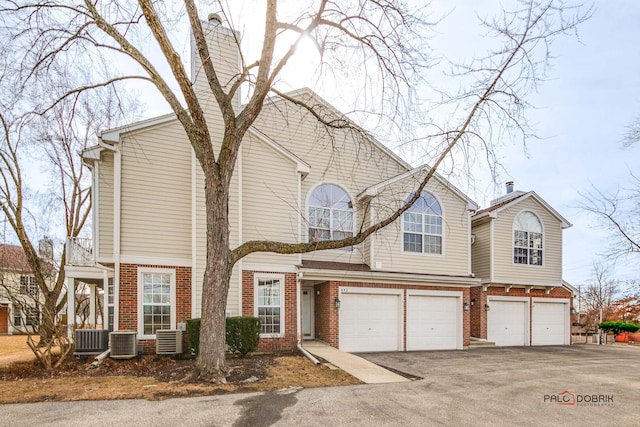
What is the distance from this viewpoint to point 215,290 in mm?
7770

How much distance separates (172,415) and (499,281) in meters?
13.7

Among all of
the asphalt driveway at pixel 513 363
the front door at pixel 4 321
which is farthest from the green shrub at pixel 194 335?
the front door at pixel 4 321

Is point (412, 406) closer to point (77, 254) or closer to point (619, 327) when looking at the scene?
point (77, 254)

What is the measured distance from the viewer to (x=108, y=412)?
5.86 metres

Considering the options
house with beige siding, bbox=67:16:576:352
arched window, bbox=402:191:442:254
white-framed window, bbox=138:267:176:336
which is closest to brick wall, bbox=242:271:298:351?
house with beige siding, bbox=67:16:576:352

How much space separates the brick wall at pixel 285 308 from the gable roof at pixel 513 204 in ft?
28.7

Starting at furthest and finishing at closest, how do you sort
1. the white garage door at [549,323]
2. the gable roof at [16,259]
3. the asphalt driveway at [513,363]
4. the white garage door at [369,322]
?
the gable roof at [16,259] → the white garage door at [549,323] → the white garage door at [369,322] → the asphalt driveway at [513,363]

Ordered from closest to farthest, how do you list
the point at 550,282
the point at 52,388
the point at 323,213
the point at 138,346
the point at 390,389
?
the point at 52,388 < the point at 390,389 < the point at 138,346 < the point at 323,213 < the point at 550,282

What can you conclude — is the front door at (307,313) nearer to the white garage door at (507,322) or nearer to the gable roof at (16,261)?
the white garage door at (507,322)

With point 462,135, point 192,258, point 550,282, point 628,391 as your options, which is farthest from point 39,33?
point 550,282

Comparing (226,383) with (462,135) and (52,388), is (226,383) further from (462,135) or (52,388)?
(462,135)

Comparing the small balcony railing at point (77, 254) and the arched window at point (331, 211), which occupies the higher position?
the arched window at point (331, 211)

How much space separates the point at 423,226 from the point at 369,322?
4.06 metres

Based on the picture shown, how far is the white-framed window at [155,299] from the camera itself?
10.6m
